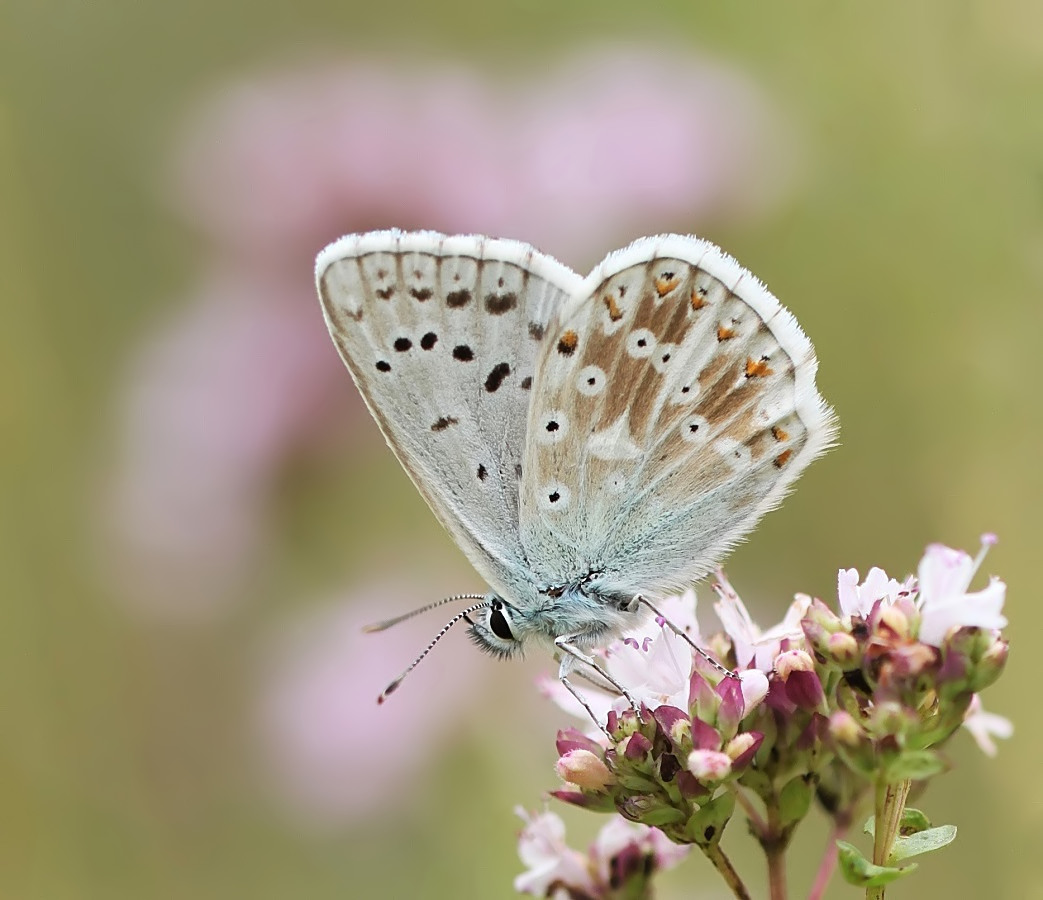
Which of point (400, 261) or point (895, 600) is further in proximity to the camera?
point (400, 261)

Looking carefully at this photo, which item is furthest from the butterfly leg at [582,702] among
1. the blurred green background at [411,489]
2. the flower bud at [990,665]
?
the blurred green background at [411,489]

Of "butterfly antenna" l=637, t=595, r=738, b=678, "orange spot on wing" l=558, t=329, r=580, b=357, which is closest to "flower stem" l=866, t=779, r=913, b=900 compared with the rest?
"butterfly antenna" l=637, t=595, r=738, b=678

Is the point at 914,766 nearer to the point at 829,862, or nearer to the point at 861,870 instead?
the point at 861,870

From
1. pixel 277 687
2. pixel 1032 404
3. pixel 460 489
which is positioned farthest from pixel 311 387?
pixel 1032 404

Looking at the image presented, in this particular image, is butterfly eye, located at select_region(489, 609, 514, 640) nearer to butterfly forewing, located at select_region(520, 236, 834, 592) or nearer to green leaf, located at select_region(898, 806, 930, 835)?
butterfly forewing, located at select_region(520, 236, 834, 592)

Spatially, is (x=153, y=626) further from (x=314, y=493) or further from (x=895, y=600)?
(x=895, y=600)
